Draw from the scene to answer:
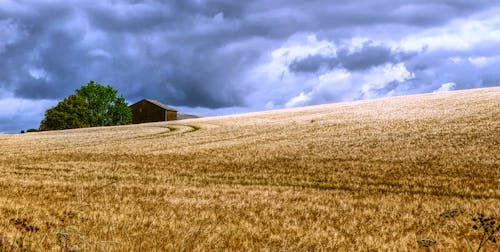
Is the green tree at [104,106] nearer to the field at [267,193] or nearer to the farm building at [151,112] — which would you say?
the farm building at [151,112]

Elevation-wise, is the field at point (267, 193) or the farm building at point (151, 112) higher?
the farm building at point (151, 112)

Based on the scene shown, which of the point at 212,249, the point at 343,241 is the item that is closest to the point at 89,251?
the point at 212,249

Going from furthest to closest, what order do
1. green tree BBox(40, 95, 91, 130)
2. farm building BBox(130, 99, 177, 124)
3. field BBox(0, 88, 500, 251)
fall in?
farm building BBox(130, 99, 177, 124), green tree BBox(40, 95, 91, 130), field BBox(0, 88, 500, 251)

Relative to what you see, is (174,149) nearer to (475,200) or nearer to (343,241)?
(475,200)

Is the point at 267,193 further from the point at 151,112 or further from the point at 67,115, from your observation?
the point at 151,112

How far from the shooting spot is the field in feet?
31.0

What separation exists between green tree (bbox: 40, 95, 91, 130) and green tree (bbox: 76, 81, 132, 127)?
424 centimetres

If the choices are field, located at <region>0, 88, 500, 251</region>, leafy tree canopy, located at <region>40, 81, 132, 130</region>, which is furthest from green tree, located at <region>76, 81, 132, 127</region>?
field, located at <region>0, 88, 500, 251</region>

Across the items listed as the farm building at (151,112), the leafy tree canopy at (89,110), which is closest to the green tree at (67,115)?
the leafy tree canopy at (89,110)

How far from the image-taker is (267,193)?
1703 centimetres

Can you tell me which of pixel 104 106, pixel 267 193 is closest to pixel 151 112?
pixel 104 106

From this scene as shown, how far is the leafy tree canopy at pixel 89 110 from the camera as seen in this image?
353 ft

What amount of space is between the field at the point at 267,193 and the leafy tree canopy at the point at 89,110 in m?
73.8

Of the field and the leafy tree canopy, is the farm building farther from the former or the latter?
the field
